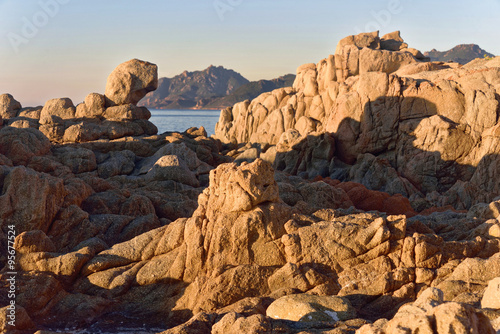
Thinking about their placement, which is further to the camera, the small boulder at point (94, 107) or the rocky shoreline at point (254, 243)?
the small boulder at point (94, 107)

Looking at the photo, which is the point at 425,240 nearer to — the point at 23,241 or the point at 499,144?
the point at 23,241

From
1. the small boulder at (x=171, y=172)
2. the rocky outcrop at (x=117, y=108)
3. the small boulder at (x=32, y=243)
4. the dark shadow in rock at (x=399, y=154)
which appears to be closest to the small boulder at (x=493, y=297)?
the small boulder at (x=32, y=243)

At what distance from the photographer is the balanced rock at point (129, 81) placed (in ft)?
177

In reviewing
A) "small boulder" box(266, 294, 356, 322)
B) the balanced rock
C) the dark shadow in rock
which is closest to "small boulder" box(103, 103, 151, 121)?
the balanced rock

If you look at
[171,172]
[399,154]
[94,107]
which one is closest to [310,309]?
[171,172]

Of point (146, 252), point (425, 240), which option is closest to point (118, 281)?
point (146, 252)

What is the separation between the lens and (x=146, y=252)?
20328 millimetres

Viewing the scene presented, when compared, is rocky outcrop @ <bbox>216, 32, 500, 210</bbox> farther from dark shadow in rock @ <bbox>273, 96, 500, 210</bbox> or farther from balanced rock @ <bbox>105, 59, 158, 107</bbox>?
balanced rock @ <bbox>105, 59, 158, 107</bbox>

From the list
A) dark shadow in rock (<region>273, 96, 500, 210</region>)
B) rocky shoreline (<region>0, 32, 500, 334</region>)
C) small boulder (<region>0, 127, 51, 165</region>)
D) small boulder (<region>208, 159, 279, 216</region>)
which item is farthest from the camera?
dark shadow in rock (<region>273, 96, 500, 210</region>)

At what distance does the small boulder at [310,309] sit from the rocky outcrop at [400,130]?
19040 mm

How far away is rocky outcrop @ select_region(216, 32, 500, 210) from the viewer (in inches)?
1586

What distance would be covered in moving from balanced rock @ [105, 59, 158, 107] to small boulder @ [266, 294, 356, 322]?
137ft

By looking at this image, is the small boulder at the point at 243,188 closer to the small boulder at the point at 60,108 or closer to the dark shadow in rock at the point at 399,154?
the dark shadow in rock at the point at 399,154

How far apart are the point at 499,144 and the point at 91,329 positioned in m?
32.6
